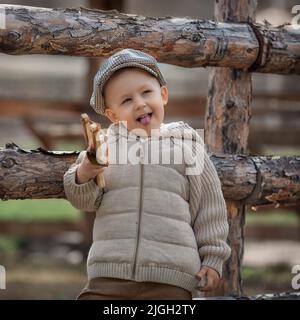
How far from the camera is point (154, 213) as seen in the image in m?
2.65

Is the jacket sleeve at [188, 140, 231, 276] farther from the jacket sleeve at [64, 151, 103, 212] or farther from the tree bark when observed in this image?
the tree bark

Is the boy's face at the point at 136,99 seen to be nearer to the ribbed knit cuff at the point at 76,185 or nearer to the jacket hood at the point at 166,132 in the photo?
the jacket hood at the point at 166,132

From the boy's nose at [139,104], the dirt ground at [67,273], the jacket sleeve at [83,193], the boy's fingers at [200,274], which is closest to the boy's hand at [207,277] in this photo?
the boy's fingers at [200,274]

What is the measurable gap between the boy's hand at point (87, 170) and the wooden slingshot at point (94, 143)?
0.11ft

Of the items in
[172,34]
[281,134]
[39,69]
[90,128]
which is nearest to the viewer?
[90,128]

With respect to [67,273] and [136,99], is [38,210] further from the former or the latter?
[136,99]

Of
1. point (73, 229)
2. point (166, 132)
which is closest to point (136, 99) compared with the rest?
point (166, 132)

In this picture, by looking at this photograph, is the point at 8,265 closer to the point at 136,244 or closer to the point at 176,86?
the point at 136,244

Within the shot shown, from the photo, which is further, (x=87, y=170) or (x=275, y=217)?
(x=275, y=217)

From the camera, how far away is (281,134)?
7.77 meters

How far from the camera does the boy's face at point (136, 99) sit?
2693mm

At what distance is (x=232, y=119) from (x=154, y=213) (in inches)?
42.5

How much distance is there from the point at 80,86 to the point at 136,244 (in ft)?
32.7

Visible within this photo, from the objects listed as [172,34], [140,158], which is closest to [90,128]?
[140,158]
